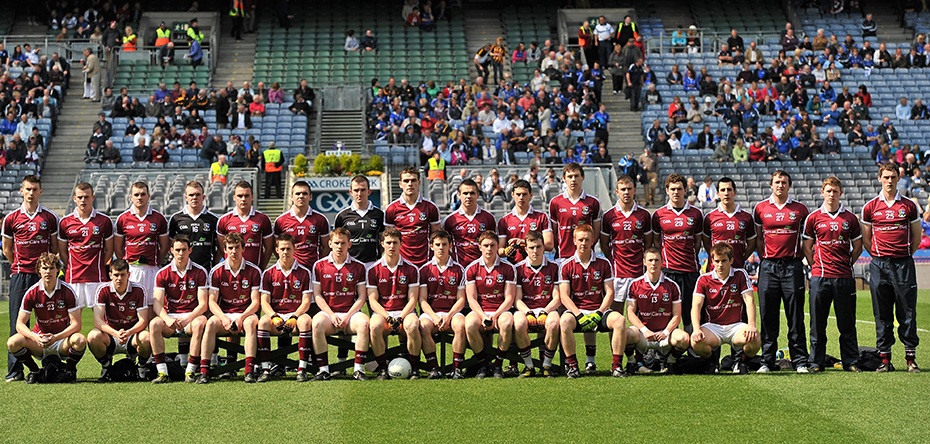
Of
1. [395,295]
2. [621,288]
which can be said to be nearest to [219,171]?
[395,295]

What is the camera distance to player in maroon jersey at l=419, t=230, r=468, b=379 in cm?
877

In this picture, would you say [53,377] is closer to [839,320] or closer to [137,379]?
[137,379]

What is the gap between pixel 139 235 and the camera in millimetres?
9695

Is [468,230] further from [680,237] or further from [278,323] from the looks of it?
[278,323]

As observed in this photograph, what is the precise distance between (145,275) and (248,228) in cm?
106

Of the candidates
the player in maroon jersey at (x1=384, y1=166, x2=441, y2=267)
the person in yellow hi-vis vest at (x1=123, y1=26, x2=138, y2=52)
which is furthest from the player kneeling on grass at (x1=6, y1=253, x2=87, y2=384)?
the person in yellow hi-vis vest at (x1=123, y1=26, x2=138, y2=52)

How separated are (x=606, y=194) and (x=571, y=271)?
12142 mm

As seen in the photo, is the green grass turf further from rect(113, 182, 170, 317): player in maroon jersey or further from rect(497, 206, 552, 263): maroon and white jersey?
rect(497, 206, 552, 263): maroon and white jersey

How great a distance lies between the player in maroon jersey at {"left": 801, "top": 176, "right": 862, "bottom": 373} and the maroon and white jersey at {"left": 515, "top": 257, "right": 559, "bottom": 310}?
230cm

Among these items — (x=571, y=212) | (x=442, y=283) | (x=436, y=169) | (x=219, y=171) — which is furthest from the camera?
(x=436, y=169)

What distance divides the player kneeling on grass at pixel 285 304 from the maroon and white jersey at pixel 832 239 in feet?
14.8

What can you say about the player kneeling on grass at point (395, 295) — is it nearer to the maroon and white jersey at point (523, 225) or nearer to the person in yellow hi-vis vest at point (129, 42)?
the maroon and white jersey at point (523, 225)

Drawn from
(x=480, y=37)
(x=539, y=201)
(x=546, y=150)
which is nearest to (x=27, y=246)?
(x=539, y=201)

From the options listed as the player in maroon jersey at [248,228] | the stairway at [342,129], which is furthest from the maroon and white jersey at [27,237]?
the stairway at [342,129]
